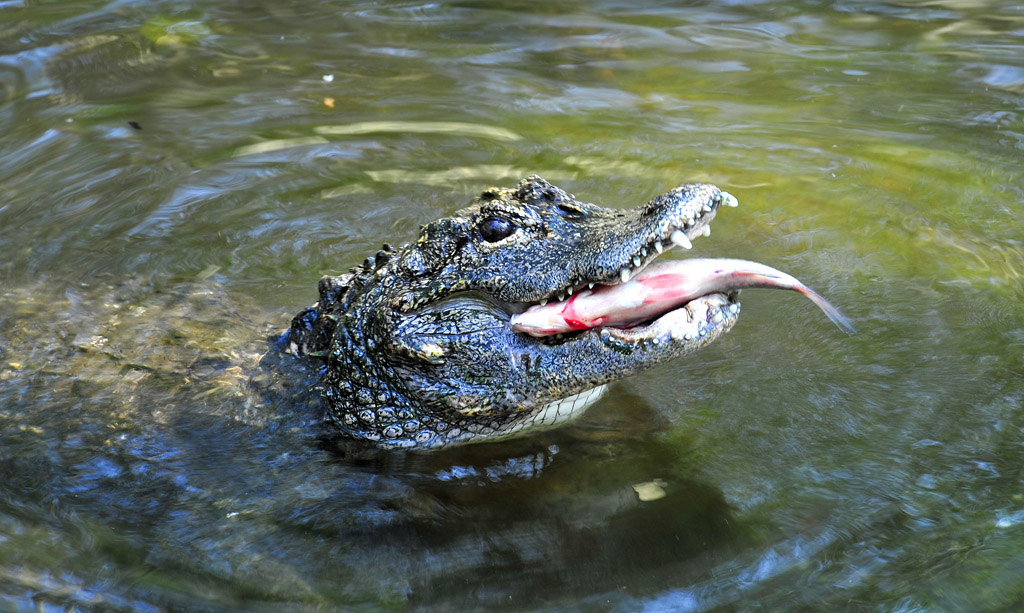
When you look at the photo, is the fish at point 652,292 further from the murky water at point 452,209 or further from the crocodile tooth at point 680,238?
the murky water at point 452,209

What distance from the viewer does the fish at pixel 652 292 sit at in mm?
3219

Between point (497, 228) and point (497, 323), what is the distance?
357 mm

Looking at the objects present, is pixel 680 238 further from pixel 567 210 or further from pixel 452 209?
pixel 452 209

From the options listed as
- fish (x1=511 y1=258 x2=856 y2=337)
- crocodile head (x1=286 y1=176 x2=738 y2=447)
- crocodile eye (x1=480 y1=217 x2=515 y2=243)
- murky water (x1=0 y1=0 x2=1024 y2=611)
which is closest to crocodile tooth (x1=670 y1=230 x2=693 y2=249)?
crocodile head (x1=286 y1=176 x2=738 y2=447)

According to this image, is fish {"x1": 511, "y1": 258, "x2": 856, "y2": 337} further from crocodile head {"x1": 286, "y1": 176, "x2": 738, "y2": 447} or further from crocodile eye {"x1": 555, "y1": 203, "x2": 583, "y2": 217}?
crocodile eye {"x1": 555, "y1": 203, "x2": 583, "y2": 217}

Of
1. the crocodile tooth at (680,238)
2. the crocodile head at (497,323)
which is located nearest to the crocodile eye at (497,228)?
the crocodile head at (497,323)

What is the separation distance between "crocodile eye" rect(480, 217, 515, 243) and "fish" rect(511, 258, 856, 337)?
31 centimetres

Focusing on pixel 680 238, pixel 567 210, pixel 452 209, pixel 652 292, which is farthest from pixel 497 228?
pixel 452 209

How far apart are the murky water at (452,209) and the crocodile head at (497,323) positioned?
0.97ft

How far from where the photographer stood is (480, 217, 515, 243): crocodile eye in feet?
11.5

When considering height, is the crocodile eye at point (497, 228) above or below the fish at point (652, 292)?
above

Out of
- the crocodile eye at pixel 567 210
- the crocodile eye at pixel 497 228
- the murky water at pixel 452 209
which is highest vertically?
the crocodile eye at pixel 567 210

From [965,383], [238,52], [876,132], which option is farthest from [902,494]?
[238,52]

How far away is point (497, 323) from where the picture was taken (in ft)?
11.5
